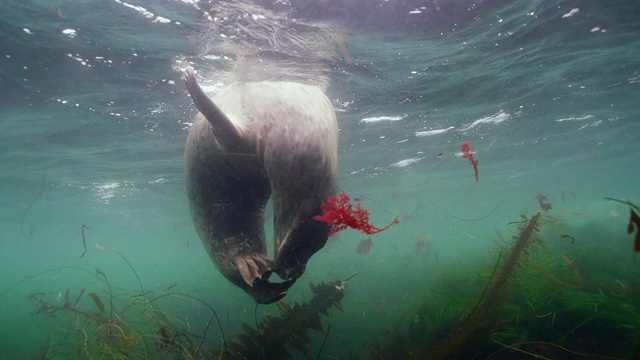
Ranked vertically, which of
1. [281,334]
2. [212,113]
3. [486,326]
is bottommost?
[281,334]

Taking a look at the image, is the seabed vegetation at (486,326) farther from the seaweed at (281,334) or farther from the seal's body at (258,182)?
the seal's body at (258,182)

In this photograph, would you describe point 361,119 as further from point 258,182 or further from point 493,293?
point 258,182

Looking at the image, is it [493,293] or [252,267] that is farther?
[493,293]

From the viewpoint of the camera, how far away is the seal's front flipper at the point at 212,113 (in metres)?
2.50

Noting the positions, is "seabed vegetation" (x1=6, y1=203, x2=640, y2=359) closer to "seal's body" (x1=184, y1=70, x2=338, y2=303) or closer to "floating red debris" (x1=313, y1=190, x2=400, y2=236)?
"seal's body" (x1=184, y1=70, x2=338, y2=303)

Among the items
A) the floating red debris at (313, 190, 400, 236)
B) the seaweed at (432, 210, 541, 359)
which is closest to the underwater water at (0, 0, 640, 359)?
the seaweed at (432, 210, 541, 359)

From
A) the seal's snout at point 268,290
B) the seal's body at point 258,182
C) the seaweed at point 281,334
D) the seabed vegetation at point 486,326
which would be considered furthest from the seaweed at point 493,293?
the seal's snout at point 268,290

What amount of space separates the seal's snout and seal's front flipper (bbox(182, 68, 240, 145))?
1.17 m

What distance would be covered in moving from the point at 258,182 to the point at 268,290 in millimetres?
1042

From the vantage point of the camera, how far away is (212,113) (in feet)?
8.42

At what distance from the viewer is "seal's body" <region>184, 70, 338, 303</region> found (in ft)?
7.51

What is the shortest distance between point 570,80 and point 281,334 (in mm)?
13521

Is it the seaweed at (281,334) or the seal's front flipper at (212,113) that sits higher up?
the seal's front flipper at (212,113)

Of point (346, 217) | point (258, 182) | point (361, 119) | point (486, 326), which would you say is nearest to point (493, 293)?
point (486, 326)
